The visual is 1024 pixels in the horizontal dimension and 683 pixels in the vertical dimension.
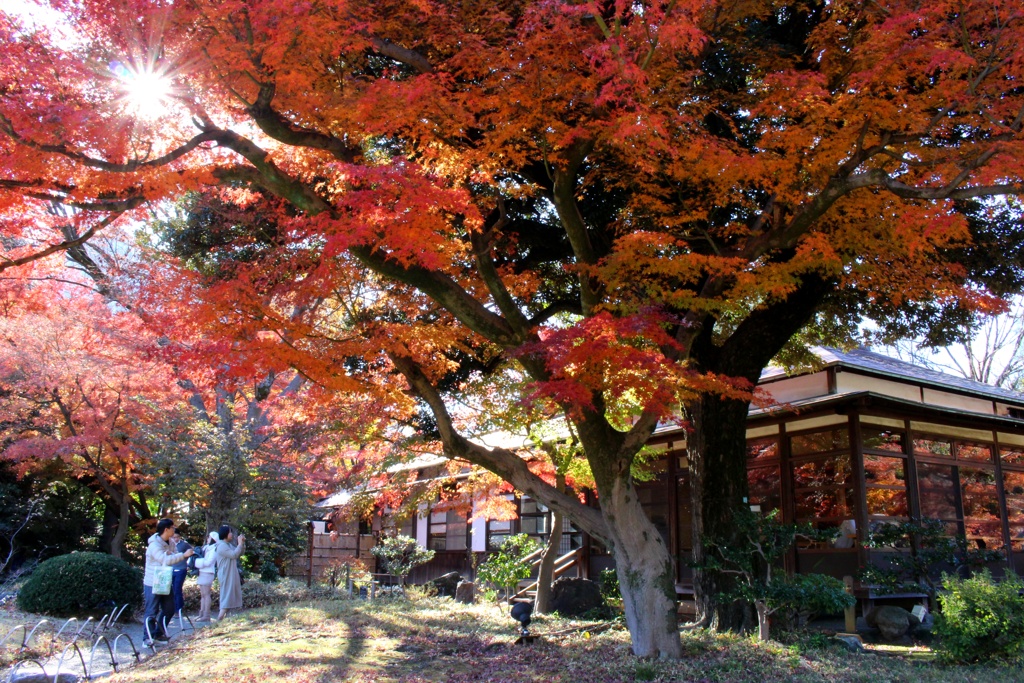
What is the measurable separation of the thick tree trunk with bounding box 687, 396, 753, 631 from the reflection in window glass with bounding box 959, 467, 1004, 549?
5782 mm

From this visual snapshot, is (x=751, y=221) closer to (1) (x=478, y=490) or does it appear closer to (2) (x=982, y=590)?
(2) (x=982, y=590)

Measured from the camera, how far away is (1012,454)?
1490 cm

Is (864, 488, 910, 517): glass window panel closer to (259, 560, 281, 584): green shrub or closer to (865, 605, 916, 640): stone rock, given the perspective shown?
(865, 605, 916, 640): stone rock

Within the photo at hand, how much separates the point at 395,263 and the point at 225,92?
2.48 m

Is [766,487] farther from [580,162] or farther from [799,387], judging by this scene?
Answer: [580,162]

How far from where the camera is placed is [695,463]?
34.7 ft

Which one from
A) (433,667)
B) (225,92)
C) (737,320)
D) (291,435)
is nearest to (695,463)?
(737,320)

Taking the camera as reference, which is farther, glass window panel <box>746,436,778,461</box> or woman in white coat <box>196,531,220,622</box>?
glass window panel <box>746,436,778,461</box>

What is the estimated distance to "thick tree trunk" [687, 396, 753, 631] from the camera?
10023 millimetres

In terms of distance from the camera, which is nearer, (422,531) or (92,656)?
(92,656)

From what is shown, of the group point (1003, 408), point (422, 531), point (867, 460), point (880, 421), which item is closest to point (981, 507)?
point (1003, 408)

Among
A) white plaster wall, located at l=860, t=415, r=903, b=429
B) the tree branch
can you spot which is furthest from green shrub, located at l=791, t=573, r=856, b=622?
white plaster wall, located at l=860, t=415, r=903, b=429

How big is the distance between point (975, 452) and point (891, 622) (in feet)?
16.6

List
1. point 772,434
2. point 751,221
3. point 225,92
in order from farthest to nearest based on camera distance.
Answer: point 772,434, point 751,221, point 225,92
